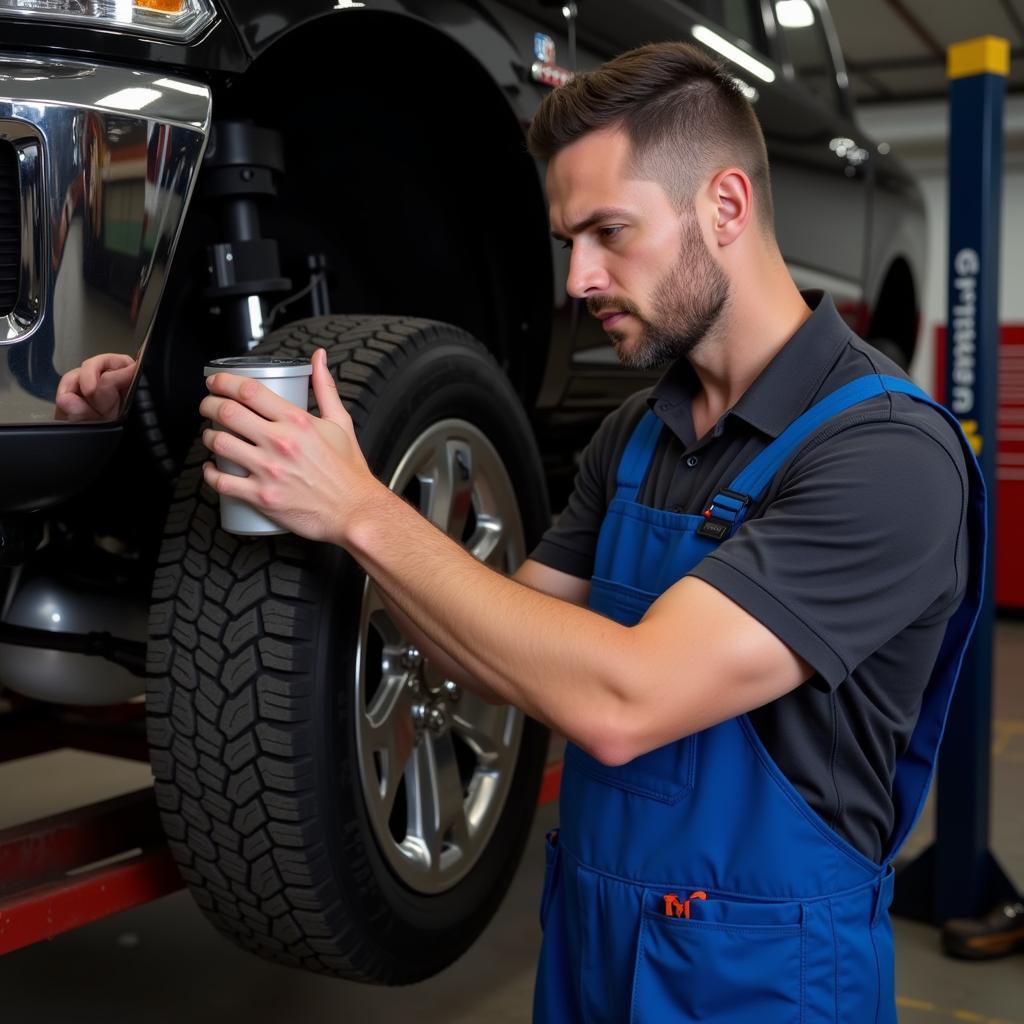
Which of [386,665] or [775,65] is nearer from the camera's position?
[386,665]

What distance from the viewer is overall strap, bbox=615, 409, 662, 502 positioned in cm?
144

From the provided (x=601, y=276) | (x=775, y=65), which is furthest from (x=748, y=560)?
(x=775, y=65)

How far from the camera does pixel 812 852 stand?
4.07 feet

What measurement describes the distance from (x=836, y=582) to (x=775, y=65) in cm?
217

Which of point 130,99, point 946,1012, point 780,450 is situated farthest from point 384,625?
point 946,1012

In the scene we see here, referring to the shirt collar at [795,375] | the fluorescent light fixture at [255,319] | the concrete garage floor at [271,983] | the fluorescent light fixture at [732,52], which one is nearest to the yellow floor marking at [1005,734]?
the concrete garage floor at [271,983]

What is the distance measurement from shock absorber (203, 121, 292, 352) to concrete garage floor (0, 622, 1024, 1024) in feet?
3.56

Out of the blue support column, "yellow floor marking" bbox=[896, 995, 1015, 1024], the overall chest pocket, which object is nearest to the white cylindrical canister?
the overall chest pocket

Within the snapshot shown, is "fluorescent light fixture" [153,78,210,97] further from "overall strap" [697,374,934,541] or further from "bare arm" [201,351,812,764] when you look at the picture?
"overall strap" [697,374,934,541]

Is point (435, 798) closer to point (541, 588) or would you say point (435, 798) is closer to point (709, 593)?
point (541, 588)

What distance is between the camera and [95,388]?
129cm

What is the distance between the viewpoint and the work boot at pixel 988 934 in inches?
93.4

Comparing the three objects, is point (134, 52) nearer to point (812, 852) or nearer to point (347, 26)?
point (347, 26)

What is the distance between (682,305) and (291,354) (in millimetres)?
452
